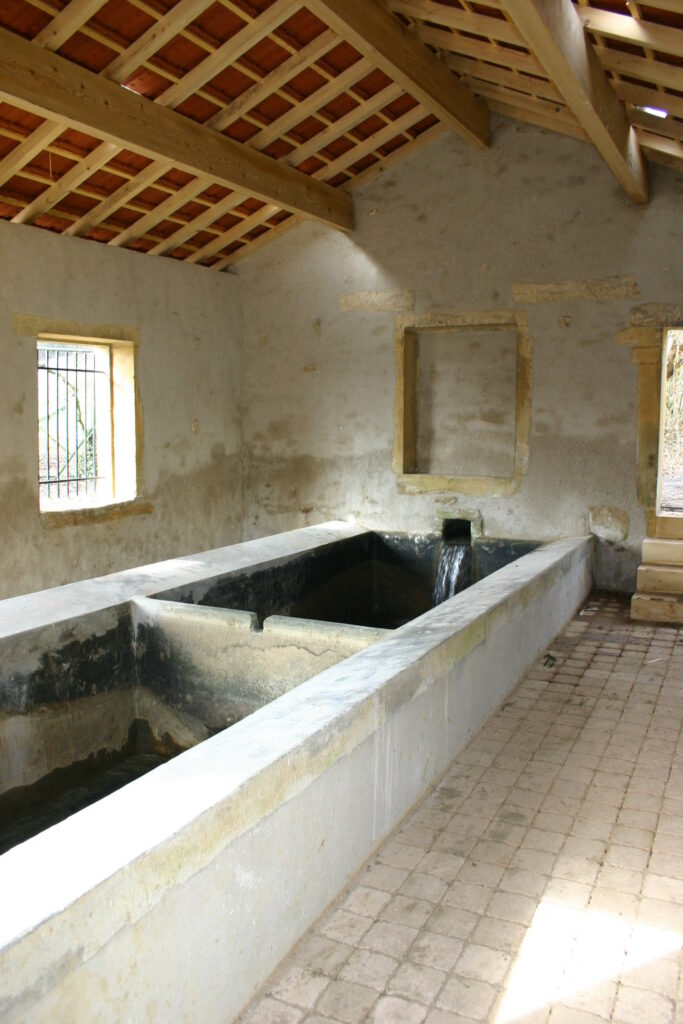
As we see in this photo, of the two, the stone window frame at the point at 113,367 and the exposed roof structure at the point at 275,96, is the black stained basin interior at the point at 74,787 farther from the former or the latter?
the exposed roof structure at the point at 275,96

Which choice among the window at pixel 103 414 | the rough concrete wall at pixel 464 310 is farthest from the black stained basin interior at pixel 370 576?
the window at pixel 103 414

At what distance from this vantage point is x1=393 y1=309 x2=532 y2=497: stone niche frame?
7867 millimetres

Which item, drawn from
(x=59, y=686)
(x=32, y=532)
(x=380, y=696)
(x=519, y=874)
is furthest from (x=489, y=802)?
(x=32, y=532)

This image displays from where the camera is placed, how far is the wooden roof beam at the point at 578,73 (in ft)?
12.8

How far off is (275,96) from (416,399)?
3133 millimetres

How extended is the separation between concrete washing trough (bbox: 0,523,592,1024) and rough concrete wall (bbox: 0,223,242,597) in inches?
72.1

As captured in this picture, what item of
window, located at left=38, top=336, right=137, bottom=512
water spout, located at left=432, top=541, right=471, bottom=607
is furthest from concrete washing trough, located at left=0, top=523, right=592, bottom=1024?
window, located at left=38, top=336, right=137, bottom=512

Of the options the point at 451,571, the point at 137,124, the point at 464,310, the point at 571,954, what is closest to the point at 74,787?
the point at 571,954

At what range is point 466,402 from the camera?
27.6 feet

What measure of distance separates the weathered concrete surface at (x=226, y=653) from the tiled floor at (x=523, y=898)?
32.8 inches

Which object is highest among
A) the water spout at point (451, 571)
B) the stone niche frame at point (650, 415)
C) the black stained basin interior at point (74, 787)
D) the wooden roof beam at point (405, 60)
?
the wooden roof beam at point (405, 60)

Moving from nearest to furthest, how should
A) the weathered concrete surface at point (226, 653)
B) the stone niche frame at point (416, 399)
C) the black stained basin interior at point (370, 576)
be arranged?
the weathered concrete surface at point (226, 653) → the black stained basin interior at point (370, 576) → the stone niche frame at point (416, 399)

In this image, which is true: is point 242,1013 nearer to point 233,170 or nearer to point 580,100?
point 580,100

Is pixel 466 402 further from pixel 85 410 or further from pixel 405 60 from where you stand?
pixel 85 410
